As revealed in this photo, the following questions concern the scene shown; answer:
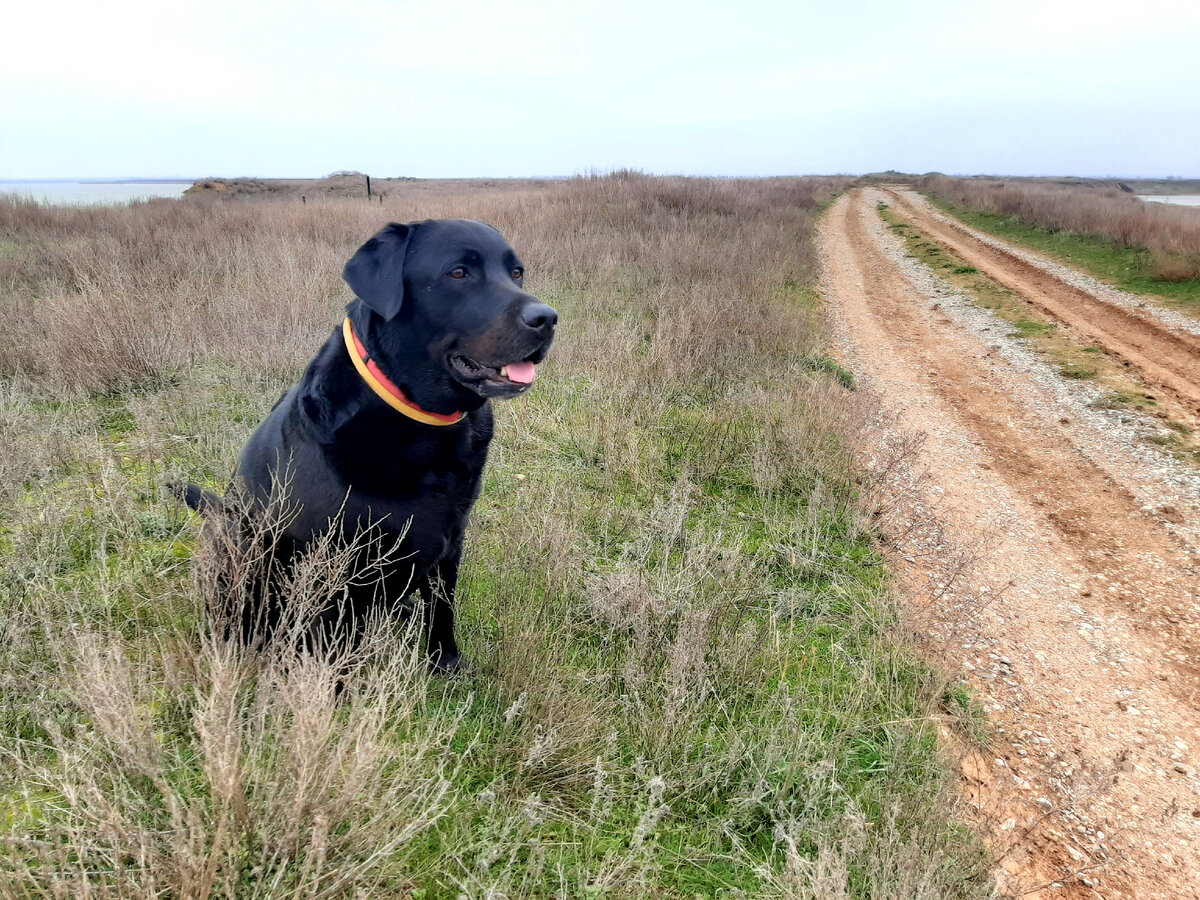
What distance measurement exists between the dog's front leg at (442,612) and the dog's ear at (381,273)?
90cm

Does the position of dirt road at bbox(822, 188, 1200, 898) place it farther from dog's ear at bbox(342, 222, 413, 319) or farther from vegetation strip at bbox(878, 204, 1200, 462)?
dog's ear at bbox(342, 222, 413, 319)

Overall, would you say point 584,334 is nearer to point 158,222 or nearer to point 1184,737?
point 1184,737

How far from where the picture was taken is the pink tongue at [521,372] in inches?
91.7

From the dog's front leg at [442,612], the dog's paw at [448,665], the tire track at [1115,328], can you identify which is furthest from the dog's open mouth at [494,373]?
the tire track at [1115,328]

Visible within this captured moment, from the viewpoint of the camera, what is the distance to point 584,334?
674 centimetres

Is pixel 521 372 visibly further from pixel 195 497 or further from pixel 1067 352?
pixel 1067 352

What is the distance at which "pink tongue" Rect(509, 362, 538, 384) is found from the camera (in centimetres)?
233

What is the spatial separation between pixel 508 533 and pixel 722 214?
1464 cm

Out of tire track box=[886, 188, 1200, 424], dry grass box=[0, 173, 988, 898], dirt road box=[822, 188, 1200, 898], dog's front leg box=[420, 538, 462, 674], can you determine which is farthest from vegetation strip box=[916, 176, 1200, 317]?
dog's front leg box=[420, 538, 462, 674]

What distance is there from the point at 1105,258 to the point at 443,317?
610 inches

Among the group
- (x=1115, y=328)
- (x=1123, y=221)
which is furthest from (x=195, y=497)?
(x=1123, y=221)

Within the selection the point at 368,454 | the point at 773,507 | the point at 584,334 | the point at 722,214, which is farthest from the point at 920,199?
the point at 368,454

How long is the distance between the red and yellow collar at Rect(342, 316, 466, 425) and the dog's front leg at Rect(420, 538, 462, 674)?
0.50 metres

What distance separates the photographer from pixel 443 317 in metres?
2.33
